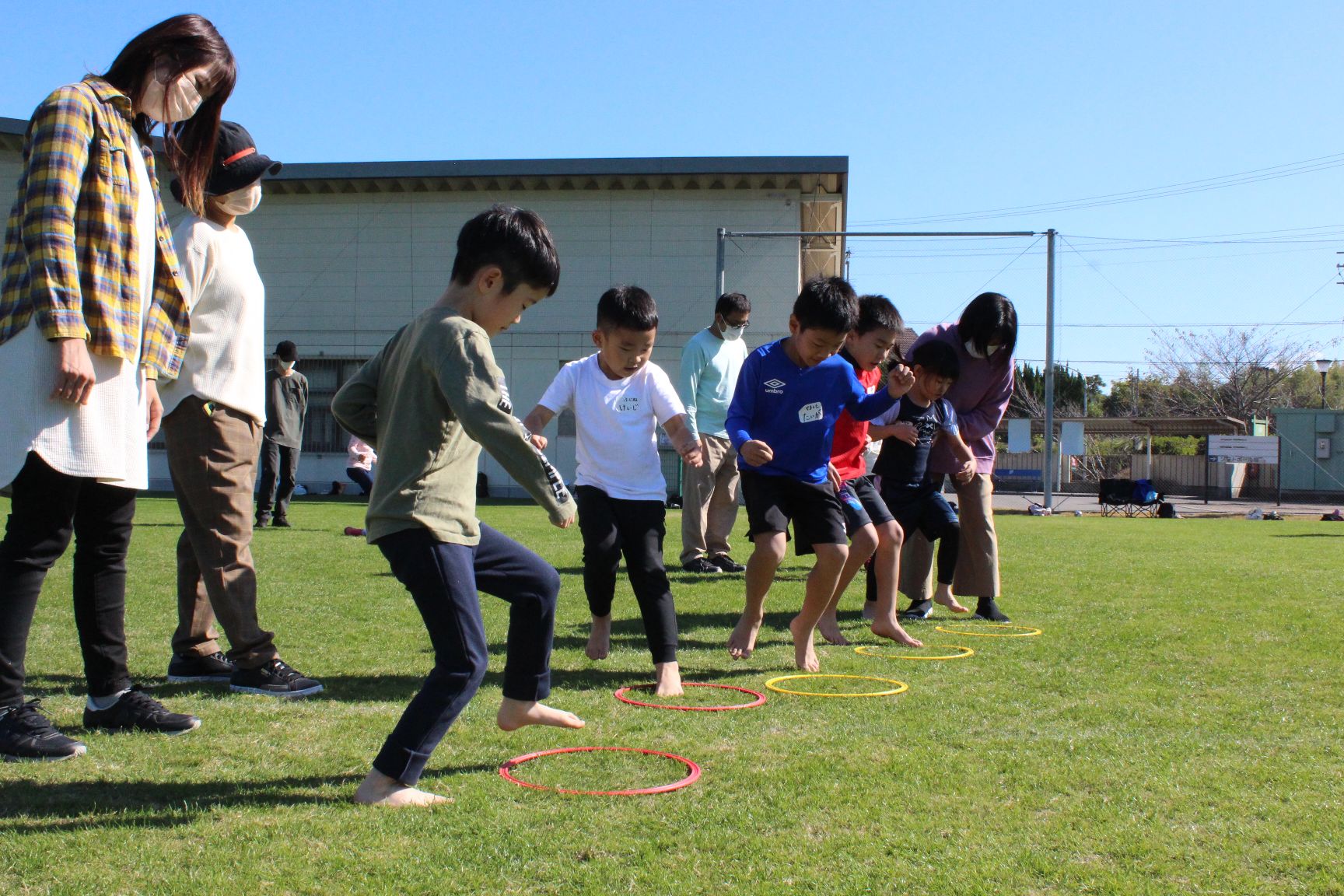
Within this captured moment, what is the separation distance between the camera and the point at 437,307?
10.2 feet

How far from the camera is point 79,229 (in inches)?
131

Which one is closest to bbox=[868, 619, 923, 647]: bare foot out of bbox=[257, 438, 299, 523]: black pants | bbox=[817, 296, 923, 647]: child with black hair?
bbox=[817, 296, 923, 647]: child with black hair

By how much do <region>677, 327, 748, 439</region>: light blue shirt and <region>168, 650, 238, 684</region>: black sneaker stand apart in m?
4.76

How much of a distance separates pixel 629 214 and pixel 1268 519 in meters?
14.4

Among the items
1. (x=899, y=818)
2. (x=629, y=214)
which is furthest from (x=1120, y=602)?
(x=629, y=214)

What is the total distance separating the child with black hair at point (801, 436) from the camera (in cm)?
514

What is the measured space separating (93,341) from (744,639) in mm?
3063

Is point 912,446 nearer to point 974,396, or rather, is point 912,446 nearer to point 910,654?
point 974,396

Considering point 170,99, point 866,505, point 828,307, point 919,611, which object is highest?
point 170,99

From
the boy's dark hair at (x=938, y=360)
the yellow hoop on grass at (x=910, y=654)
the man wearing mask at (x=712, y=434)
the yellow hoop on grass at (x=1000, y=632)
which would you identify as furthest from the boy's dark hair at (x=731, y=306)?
the yellow hoop on grass at (x=910, y=654)

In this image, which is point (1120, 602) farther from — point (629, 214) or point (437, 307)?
point (629, 214)

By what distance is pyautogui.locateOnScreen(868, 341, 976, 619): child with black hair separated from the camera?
6.38m

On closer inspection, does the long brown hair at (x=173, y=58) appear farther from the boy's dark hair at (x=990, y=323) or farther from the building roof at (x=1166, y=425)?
the building roof at (x=1166, y=425)

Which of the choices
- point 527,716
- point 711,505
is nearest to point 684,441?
point 527,716
